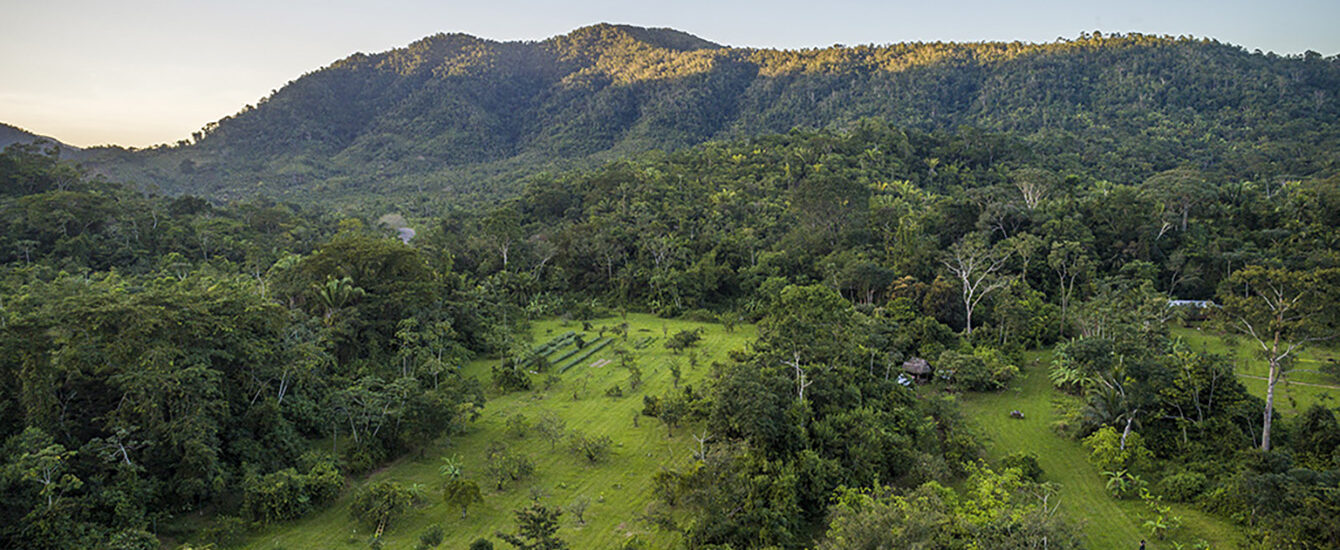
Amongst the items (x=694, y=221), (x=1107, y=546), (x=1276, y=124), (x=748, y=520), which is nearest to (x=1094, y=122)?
(x=1276, y=124)

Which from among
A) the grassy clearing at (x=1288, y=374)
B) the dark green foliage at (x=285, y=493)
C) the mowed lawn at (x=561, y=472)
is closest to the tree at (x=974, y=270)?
the grassy clearing at (x=1288, y=374)

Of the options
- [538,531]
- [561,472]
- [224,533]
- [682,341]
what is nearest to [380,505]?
[224,533]

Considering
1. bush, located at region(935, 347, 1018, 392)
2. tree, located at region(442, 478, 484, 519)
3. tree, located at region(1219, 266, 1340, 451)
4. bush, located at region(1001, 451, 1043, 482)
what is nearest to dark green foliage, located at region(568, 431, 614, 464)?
tree, located at region(442, 478, 484, 519)

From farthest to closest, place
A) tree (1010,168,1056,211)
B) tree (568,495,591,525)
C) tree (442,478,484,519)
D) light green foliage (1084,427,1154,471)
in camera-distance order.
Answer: tree (1010,168,1056,211)
light green foliage (1084,427,1154,471)
tree (442,478,484,519)
tree (568,495,591,525)

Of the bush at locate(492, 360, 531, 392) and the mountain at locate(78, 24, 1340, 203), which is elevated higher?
the mountain at locate(78, 24, 1340, 203)

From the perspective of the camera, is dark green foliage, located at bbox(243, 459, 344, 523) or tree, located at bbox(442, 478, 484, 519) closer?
dark green foliage, located at bbox(243, 459, 344, 523)

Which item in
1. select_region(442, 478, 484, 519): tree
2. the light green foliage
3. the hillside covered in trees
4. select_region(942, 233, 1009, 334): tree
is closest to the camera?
the hillside covered in trees

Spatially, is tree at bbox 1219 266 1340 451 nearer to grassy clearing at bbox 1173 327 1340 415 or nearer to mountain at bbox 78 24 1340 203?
grassy clearing at bbox 1173 327 1340 415

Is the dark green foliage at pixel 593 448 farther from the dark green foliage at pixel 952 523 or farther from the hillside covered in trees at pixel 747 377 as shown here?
the dark green foliage at pixel 952 523
